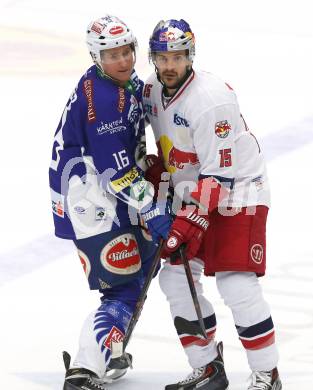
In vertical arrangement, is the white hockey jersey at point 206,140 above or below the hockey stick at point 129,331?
above

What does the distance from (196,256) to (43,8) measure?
5.32m

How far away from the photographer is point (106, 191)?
522 centimetres

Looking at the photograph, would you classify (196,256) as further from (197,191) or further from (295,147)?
(295,147)

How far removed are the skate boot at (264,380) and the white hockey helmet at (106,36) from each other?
4.22 ft

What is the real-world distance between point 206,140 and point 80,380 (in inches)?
40.9

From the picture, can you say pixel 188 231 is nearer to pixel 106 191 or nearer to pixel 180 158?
pixel 180 158

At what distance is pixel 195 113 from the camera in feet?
16.3

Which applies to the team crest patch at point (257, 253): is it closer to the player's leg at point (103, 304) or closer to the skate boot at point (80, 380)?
the player's leg at point (103, 304)

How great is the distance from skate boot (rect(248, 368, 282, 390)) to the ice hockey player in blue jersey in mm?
525

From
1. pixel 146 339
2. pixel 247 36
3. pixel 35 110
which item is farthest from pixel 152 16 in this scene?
pixel 146 339

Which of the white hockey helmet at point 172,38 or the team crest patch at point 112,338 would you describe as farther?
the team crest patch at point 112,338

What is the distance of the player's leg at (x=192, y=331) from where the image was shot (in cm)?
519

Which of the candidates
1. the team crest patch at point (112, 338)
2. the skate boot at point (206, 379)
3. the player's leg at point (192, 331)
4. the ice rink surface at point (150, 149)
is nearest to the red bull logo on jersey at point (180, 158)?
the player's leg at point (192, 331)

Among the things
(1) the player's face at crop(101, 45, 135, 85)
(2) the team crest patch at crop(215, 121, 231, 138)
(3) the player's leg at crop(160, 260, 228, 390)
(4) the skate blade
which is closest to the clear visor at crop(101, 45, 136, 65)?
(1) the player's face at crop(101, 45, 135, 85)
